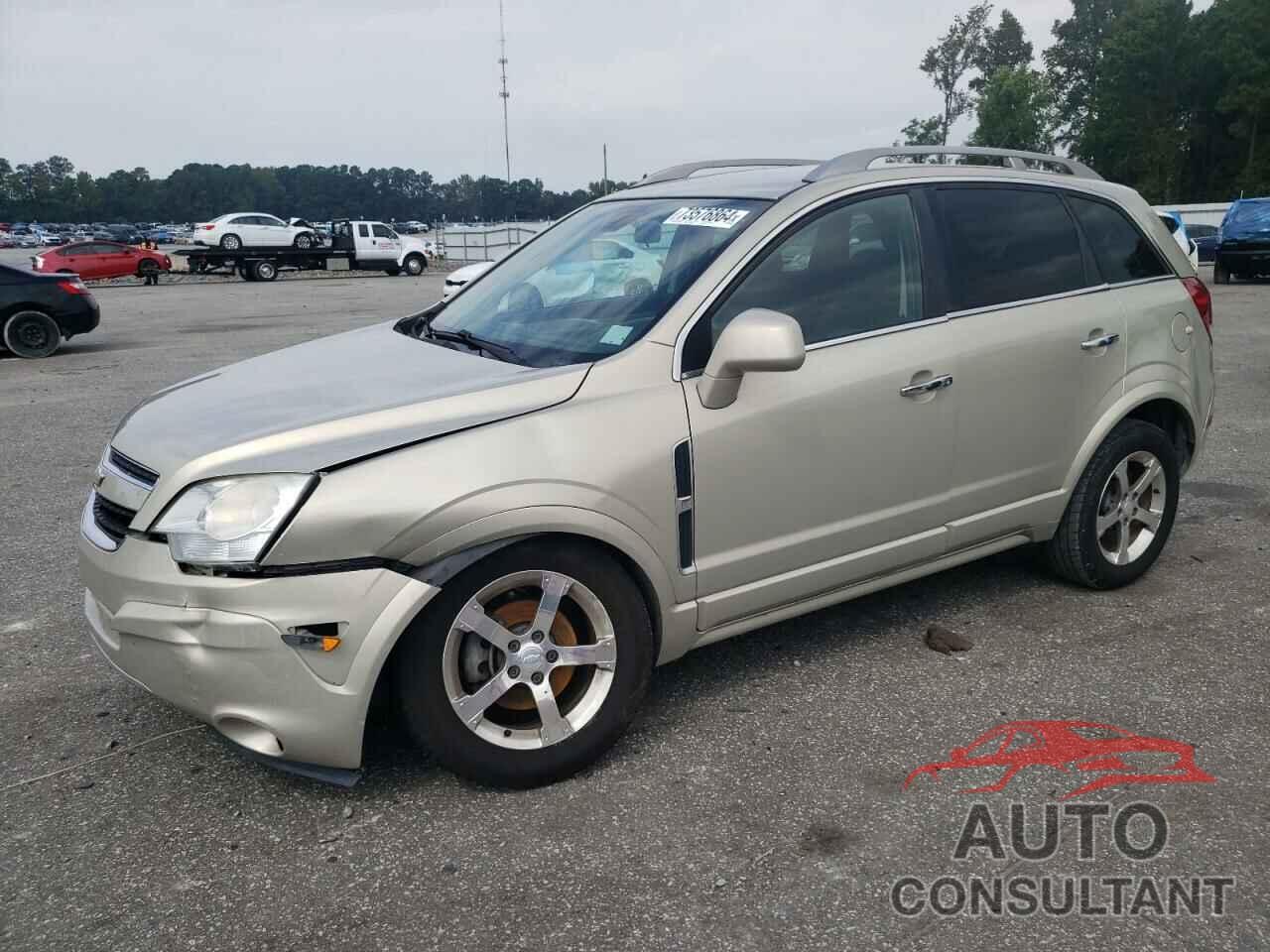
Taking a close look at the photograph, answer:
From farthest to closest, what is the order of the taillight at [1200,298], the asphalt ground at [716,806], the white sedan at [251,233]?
1. the white sedan at [251,233]
2. the taillight at [1200,298]
3. the asphalt ground at [716,806]

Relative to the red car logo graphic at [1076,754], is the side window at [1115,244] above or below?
above

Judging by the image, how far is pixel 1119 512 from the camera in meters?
4.44

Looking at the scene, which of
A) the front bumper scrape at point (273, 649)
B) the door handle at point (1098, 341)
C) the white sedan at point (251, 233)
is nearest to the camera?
the front bumper scrape at point (273, 649)

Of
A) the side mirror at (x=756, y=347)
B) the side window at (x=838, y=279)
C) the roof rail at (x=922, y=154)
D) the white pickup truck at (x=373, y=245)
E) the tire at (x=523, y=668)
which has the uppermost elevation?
the white pickup truck at (x=373, y=245)

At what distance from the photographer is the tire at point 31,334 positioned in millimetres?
13211

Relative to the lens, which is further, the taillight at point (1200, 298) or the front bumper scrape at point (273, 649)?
the taillight at point (1200, 298)

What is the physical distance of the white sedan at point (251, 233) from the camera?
34812mm

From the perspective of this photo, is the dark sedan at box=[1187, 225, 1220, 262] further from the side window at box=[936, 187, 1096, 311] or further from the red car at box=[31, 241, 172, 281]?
the side window at box=[936, 187, 1096, 311]

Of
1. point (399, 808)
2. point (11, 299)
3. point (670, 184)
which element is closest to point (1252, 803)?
point (399, 808)

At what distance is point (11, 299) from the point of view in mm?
13156

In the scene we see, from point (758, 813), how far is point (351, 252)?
35.7 metres

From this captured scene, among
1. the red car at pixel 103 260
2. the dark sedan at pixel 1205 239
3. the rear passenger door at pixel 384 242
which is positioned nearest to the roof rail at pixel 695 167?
the red car at pixel 103 260

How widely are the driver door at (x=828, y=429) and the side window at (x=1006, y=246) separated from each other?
0.67ft

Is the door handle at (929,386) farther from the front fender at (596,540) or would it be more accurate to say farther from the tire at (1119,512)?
the front fender at (596,540)
